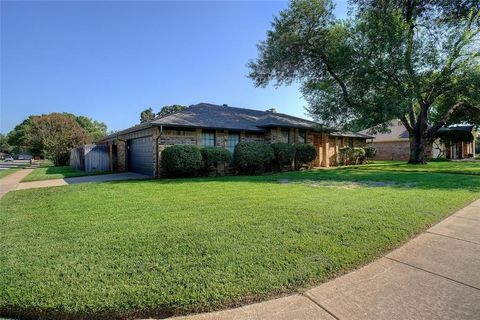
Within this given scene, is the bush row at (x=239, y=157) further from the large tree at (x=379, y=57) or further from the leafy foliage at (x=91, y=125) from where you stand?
the leafy foliage at (x=91, y=125)

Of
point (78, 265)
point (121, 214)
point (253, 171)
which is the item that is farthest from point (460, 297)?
point (253, 171)

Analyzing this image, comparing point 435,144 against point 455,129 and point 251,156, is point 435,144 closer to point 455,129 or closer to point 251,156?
point 455,129

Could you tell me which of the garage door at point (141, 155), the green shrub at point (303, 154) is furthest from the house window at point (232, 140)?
the garage door at point (141, 155)

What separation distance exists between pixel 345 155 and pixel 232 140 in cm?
1166

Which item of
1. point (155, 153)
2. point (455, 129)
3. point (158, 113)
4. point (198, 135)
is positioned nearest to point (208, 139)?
point (198, 135)

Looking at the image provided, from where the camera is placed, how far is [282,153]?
15102 millimetres

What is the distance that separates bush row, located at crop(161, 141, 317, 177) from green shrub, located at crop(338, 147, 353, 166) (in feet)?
19.2

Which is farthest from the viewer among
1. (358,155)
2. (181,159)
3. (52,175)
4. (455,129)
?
(455,129)

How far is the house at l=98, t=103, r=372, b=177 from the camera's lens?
12.9 meters

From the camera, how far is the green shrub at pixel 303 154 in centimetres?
1634

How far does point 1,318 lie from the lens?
240cm

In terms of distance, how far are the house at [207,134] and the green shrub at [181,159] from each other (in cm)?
75

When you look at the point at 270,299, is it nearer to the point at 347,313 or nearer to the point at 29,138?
the point at 347,313

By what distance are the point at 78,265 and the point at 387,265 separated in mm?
3906
